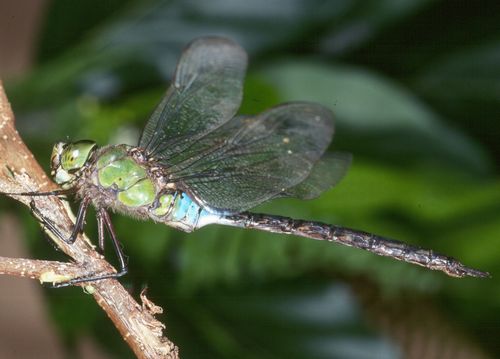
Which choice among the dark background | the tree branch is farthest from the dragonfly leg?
the dark background

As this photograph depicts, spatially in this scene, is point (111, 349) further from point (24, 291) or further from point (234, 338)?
point (24, 291)

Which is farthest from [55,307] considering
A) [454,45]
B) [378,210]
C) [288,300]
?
[454,45]

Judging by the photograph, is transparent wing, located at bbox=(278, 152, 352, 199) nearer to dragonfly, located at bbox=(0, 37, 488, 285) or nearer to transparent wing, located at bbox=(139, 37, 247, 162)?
dragonfly, located at bbox=(0, 37, 488, 285)

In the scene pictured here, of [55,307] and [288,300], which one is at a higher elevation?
[288,300]

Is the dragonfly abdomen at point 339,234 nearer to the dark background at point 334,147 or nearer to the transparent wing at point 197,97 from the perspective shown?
the transparent wing at point 197,97

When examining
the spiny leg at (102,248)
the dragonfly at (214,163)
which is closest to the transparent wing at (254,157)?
the dragonfly at (214,163)
